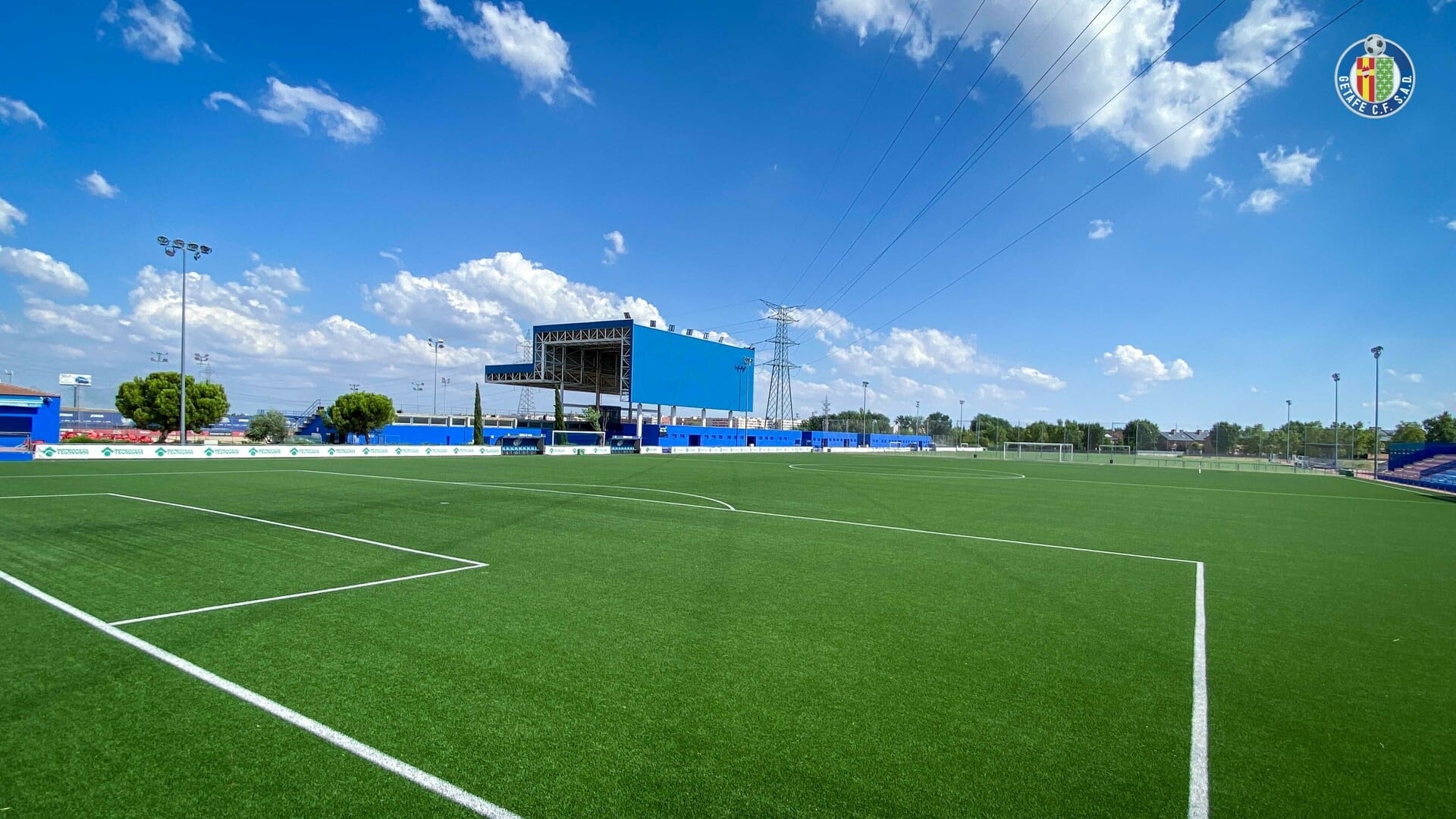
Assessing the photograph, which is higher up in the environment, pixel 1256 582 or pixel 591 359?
pixel 591 359

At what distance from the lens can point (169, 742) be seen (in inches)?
149

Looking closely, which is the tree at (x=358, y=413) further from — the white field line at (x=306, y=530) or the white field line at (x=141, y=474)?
the white field line at (x=306, y=530)

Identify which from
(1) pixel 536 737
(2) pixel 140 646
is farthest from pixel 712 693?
(2) pixel 140 646

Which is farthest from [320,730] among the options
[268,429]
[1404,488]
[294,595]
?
[268,429]

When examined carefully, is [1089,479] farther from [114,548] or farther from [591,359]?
[591,359]

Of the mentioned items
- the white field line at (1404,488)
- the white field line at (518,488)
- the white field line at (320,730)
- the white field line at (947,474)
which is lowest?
the white field line at (1404,488)

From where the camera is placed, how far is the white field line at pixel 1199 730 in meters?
3.41

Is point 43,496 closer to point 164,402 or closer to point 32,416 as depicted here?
point 32,416

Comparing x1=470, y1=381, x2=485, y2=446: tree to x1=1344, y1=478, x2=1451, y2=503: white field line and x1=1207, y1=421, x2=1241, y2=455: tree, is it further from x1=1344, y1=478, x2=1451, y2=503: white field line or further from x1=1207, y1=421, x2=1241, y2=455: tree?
x1=1207, y1=421, x2=1241, y2=455: tree

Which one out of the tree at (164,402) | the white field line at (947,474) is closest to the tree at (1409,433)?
the white field line at (947,474)

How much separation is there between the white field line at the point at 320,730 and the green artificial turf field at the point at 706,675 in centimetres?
3

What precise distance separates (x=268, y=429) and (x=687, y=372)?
42.0 meters

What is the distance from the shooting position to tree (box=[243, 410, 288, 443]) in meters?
62.8

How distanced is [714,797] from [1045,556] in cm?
878
